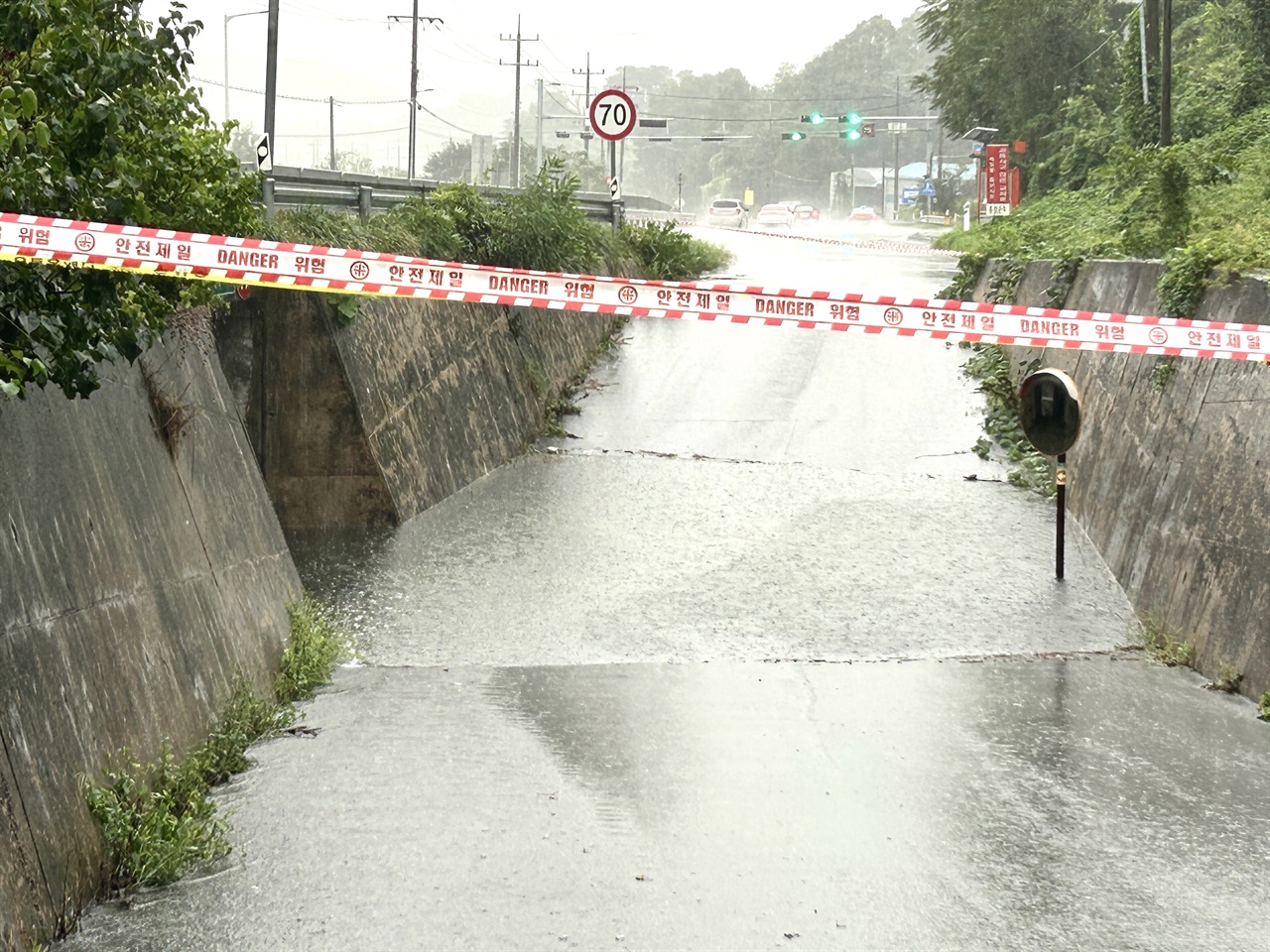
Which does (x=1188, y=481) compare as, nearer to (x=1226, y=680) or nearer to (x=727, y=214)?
(x=1226, y=680)

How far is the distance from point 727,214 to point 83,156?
2538 inches

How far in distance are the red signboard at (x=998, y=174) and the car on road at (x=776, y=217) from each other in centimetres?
3267

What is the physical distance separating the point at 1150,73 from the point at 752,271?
11.8 metres

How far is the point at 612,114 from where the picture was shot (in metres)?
20.6

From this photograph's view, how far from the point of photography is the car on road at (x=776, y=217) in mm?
75963

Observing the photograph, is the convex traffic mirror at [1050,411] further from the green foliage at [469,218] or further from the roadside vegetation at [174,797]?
the green foliage at [469,218]

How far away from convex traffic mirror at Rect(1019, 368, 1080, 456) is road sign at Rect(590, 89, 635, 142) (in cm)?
961

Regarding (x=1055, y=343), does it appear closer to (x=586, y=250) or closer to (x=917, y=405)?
(x=917, y=405)

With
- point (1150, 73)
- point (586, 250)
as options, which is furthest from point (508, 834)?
point (1150, 73)

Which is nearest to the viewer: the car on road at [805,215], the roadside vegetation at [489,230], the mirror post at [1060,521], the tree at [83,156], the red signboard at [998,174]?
the tree at [83,156]

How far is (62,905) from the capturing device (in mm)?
Result: 5363

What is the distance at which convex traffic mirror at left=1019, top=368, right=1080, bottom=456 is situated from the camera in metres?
11.9

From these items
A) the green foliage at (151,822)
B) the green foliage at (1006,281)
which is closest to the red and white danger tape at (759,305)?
the green foliage at (151,822)

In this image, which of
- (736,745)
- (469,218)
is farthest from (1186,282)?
(469,218)
